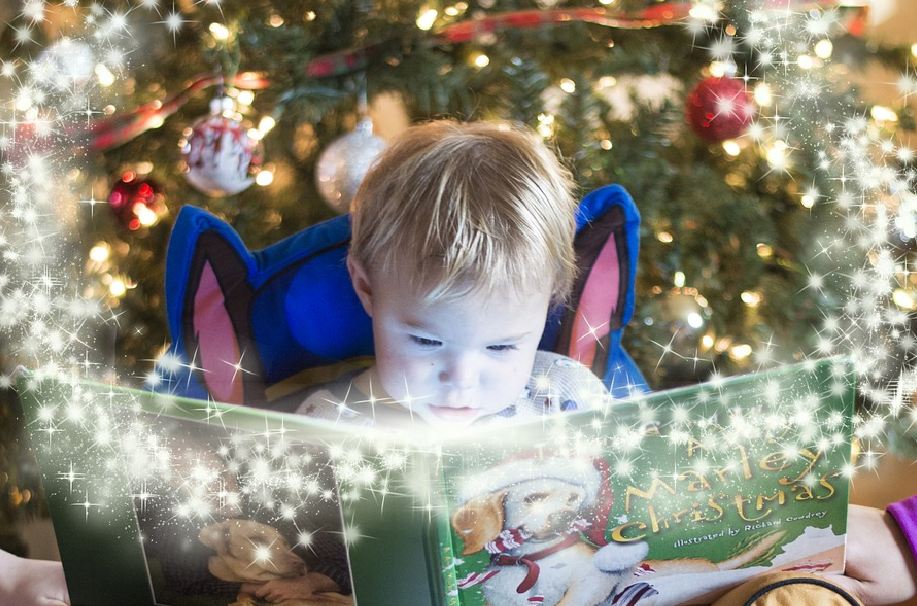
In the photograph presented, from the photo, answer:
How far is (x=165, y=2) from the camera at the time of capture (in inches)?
34.0

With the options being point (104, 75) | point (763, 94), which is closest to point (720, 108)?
point (763, 94)

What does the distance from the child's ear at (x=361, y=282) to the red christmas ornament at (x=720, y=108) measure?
381 millimetres

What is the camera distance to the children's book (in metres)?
0.57

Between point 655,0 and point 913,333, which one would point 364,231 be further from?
point 913,333

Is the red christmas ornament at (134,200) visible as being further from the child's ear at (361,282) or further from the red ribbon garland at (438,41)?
the child's ear at (361,282)

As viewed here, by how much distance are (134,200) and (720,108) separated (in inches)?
23.4

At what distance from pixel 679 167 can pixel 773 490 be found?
0.43 meters

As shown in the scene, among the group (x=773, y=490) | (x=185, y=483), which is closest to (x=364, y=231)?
(x=185, y=483)

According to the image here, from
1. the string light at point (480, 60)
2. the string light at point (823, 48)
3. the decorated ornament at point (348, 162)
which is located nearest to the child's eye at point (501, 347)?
the decorated ornament at point (348, 162)

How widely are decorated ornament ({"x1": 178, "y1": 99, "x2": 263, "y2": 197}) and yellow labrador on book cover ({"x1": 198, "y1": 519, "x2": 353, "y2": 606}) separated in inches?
13.4

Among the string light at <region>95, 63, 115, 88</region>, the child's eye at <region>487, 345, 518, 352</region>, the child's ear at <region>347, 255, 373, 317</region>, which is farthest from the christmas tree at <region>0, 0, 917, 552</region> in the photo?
the child's eye at <region>487, 345, 518, 352</region>

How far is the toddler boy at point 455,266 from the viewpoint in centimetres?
61

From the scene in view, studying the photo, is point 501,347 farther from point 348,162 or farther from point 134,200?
point 134,200

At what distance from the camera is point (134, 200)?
875 millimetres
